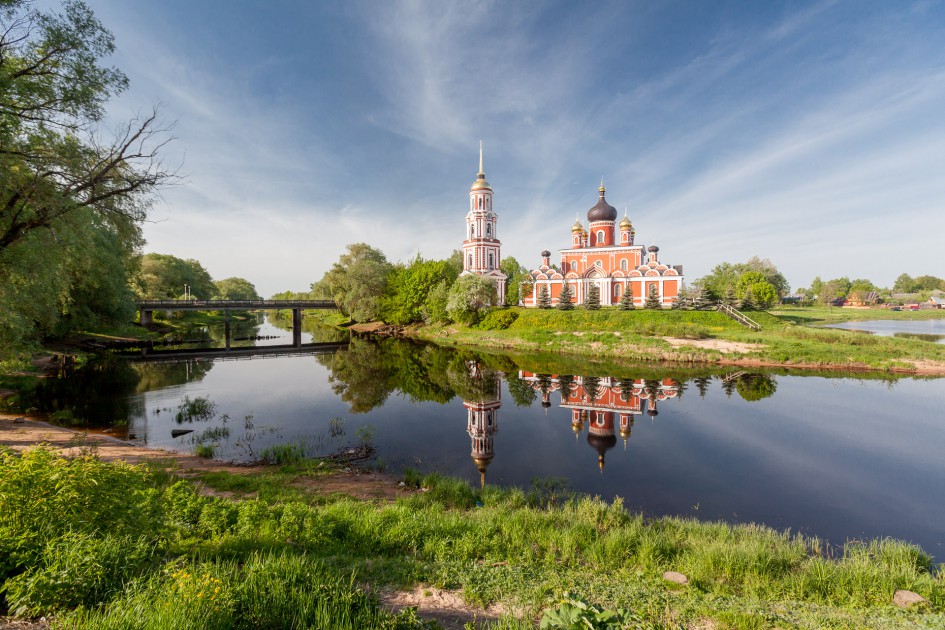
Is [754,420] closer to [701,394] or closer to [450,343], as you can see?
[701,394]

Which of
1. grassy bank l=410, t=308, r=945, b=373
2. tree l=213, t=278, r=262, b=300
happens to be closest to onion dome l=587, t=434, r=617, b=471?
grassy bank l=410, t=308, r=945, b=373

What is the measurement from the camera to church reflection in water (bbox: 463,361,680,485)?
1481cm

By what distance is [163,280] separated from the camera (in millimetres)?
60938

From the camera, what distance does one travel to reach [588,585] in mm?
5305

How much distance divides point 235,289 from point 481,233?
345 ft

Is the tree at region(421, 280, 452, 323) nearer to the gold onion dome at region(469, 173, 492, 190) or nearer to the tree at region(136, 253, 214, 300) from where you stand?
the gold onion dome at region(469, 173, 492, 190)

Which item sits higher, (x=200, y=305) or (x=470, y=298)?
(x=470, y=298)

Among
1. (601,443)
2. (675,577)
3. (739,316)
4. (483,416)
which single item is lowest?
(601,443)

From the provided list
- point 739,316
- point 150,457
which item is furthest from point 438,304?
point 150,457

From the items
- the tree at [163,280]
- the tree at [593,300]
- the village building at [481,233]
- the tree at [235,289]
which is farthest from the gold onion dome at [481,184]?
the tree at [235,289]

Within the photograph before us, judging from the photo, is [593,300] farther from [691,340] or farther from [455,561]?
[455,561]

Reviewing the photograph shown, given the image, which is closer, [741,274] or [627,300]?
[627,300]

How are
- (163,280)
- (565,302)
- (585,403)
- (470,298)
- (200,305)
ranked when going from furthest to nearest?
1. (163,280)
2. (565,302)
3. (470,298)
4. (200,305)
5. (585,403)

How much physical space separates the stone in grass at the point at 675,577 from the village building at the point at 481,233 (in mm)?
48357
